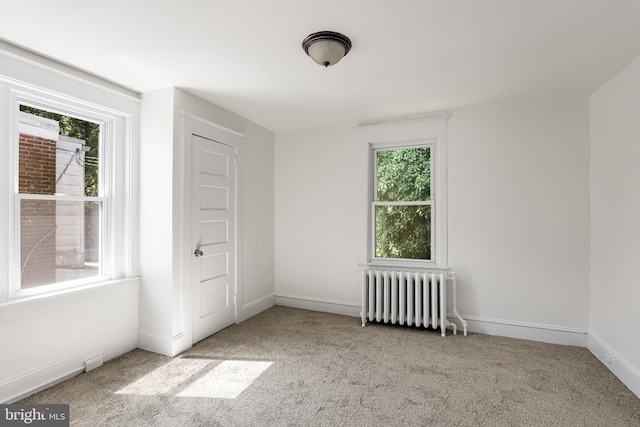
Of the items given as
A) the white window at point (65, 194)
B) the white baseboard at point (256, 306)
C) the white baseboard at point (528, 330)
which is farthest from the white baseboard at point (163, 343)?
the white baseboard at point (528, 330)

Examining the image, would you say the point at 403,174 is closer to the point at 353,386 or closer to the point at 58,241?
the point at 353,386

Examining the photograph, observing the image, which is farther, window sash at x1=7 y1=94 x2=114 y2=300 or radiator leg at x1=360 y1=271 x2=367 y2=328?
radiator leg at x1=360 y1=271 x2=367 y2=328

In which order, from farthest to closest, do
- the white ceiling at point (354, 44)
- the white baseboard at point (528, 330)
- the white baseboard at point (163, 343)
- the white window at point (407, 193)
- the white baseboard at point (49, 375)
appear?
1. the white window at point (407, 193)
2. the white baseboard at point (528, 330)
3. the white baseboard at point (163, 343)
4. the white baseboard at point (49, 375)
5. the white ceiling at point (354, 44)

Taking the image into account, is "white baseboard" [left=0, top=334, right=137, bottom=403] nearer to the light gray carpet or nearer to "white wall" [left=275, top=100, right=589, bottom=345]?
the light gray carpet

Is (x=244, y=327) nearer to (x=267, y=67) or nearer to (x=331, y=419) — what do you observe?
(x=331, y=419)

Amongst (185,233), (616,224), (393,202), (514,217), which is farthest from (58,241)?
(616,224)

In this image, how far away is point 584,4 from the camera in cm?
181

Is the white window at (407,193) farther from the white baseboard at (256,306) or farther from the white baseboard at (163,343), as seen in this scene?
the white baseboard at (163,343)

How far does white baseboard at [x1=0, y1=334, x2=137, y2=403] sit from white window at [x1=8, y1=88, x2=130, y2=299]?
583 millimetres

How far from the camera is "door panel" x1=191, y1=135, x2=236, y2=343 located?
3.32 meters

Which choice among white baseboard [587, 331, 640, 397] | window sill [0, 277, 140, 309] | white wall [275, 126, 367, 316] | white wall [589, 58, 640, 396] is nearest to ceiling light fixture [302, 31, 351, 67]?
white wall [275, 126, 367, 316]

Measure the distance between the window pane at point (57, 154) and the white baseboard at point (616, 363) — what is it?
4.65m

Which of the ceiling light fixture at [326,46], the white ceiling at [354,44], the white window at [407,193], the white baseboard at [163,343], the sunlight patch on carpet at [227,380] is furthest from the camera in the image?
the white window at [407,193]

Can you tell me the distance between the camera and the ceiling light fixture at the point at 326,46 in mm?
2123
